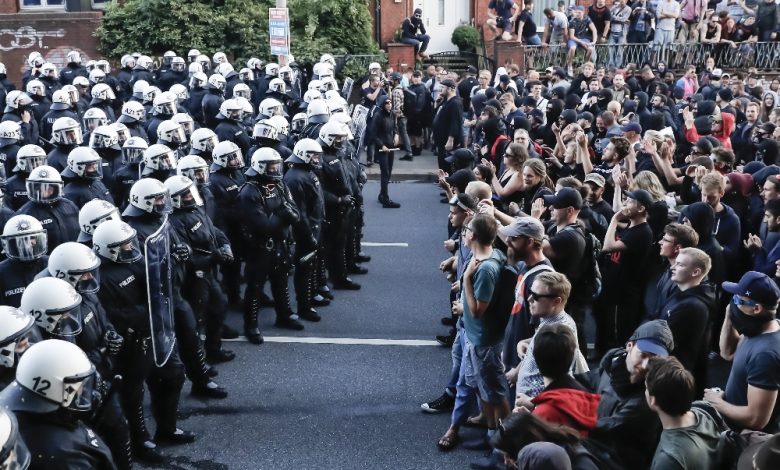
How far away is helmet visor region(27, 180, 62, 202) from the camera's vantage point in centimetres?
821

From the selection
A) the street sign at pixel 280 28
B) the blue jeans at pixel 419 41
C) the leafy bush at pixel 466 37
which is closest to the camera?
the street sign at pixel 280 28

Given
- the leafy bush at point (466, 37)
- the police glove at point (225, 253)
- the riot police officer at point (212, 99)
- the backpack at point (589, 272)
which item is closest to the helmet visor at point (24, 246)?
the police glove at point (225, 253)

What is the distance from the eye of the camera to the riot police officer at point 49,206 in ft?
26.9

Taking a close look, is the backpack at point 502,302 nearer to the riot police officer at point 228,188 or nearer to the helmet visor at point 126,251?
the helmet visor at point 126,251

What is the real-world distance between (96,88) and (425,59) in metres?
11.5

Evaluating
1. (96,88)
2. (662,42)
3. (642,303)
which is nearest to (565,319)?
(642,303)

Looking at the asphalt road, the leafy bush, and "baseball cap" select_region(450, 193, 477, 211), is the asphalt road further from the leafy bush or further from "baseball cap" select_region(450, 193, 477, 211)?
the leafy bush

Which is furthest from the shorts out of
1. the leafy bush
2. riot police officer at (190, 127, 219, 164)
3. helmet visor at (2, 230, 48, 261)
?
the leafy bush

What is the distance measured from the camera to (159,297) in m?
6.52

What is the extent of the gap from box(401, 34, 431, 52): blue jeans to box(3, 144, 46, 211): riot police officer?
47.7ft

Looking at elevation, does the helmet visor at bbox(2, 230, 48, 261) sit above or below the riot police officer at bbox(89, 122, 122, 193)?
below

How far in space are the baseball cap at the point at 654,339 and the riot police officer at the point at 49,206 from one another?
232 inches

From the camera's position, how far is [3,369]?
5129 millimetres

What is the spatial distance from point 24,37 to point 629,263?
73.6 ft
